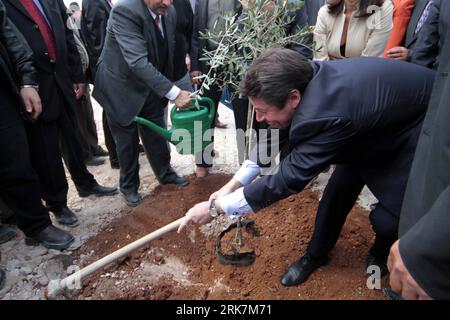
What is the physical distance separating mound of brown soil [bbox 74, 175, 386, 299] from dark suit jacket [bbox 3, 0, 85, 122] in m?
1.09

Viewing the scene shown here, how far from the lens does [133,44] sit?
99.7 inches

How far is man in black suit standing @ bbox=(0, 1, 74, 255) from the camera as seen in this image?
213cm

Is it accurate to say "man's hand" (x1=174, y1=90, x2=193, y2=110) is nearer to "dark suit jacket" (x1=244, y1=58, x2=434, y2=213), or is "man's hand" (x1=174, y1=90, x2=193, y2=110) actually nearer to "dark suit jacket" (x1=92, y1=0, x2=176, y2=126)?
"dark suit jacket" (x1=92, y1=0, x2=176, y2=126)

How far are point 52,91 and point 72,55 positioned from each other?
51 cm

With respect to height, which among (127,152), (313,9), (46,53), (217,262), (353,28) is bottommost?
(217,262)

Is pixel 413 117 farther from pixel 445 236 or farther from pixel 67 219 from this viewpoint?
pixel 67 219

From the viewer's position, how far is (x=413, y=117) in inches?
65.1

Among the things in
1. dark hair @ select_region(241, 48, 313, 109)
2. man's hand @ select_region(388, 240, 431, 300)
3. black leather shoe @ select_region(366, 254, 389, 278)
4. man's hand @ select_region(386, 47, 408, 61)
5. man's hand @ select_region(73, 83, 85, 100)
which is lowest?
black leather shoe @ select_region(366, 254, 389, 278)

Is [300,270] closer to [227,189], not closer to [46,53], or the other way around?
[227,189]

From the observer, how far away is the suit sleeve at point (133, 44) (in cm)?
249

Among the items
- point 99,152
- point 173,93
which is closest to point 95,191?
point 99,152

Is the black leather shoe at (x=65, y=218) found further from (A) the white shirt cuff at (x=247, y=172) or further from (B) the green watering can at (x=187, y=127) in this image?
(A) the white shirt cuff at (x=247, y=172)

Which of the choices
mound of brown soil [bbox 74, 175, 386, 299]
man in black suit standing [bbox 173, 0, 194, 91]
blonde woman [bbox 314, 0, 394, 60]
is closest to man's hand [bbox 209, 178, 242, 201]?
mound of brown soil [bbox 74, 175, 386, 299]

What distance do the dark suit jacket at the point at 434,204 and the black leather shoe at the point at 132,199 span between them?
8.03 feet
